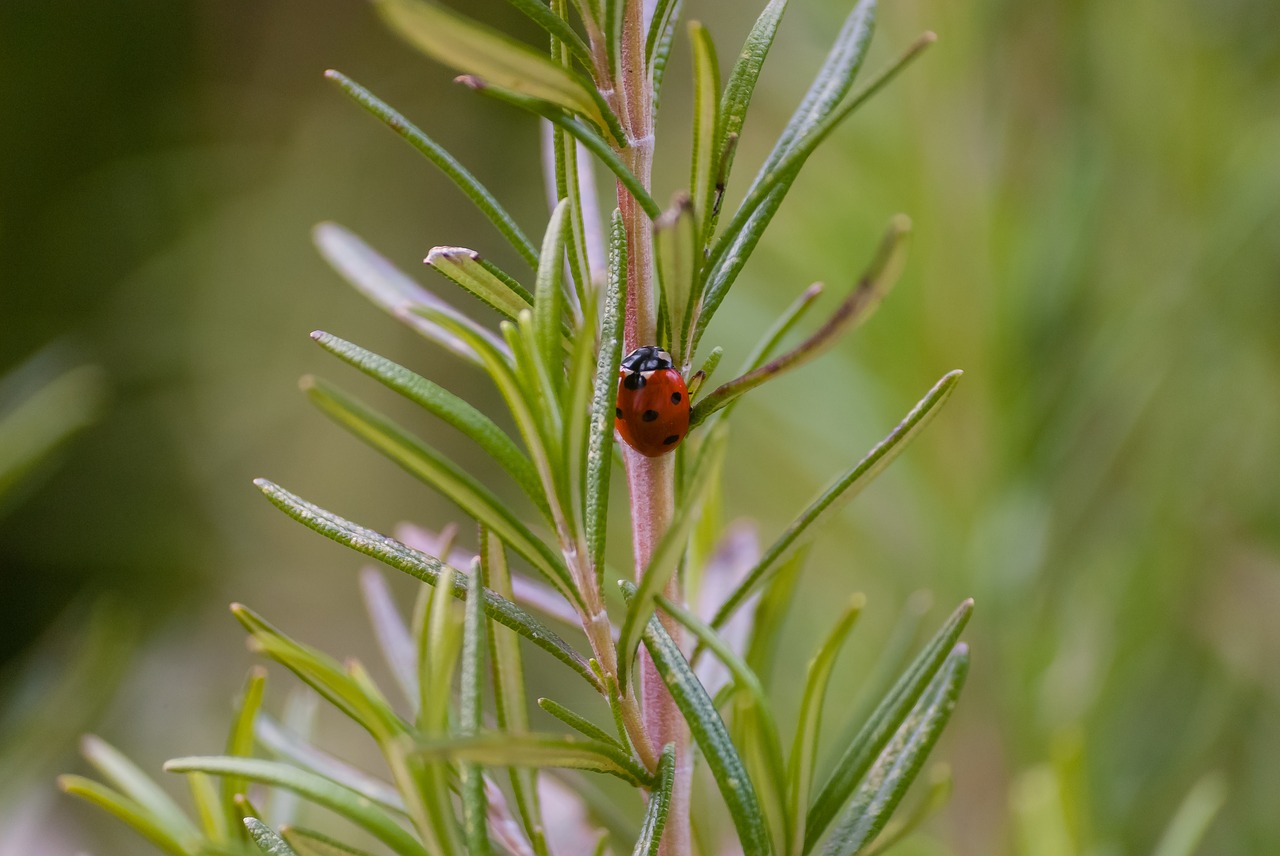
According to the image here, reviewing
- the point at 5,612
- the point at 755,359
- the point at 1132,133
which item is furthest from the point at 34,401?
the point at 5,612

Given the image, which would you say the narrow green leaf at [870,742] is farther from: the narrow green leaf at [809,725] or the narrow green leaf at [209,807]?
the narrow green leaf at [209,807]

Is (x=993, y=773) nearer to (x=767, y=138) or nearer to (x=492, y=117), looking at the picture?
(x=767, y=138)

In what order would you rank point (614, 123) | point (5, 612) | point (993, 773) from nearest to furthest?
1. point (614, 123)
2. point (993, 773)
3. point (5, 612)

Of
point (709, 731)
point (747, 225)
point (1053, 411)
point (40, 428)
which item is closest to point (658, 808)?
point (709, 731)

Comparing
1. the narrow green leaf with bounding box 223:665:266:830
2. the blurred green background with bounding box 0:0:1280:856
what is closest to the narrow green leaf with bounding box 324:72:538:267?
the narrow green leaf with bounding box 223:665:266:830

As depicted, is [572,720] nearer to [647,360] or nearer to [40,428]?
[647,360]

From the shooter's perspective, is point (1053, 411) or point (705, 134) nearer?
point (705, 134)

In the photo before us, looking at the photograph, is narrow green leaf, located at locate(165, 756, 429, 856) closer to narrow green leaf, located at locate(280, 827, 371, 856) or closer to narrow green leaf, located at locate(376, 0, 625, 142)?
narrow green leaf, located at locate(280, 827, 371, 856)
